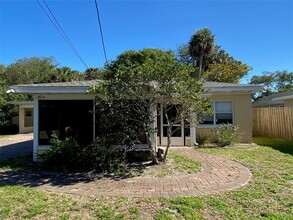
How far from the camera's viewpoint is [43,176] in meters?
7.14

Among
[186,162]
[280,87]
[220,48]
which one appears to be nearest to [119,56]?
[220,48]

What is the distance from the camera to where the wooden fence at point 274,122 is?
14.7 meters

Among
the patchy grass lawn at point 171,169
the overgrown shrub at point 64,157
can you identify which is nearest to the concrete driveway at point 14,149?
the overgrown shrub at point 64,157

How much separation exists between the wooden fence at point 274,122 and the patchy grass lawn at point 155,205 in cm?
992

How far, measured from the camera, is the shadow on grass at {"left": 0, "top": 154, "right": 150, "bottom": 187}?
21.4 ft

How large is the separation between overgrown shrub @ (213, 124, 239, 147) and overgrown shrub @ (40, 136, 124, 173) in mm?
6629

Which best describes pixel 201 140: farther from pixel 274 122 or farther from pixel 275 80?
pixel 275 80

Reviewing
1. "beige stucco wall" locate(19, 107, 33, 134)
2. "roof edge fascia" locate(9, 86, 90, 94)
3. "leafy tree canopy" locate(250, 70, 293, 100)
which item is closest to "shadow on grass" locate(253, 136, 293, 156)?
"roof edge fascia" locate(9, 86, 90, 94)

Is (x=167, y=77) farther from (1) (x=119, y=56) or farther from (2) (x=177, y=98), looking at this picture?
(1) (x=119, y=56)

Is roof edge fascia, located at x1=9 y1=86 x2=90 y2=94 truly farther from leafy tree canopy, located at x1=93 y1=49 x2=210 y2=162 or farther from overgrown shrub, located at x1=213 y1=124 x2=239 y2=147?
overgrown shrub, located at x1=213 y1=124 x2=239 y2=147

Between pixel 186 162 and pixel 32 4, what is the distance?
27.3 ft

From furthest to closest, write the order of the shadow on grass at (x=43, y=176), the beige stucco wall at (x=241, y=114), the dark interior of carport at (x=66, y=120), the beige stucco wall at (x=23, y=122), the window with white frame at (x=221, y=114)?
the beige stucco wall at (x=23, y=122) < the window with white frame at (x=221, y=114) < the beige stucco wall at (x=241, y=114) < the dark interior of carport at (x=66, y=120) < the shadow on grass at (x=43, y=176)

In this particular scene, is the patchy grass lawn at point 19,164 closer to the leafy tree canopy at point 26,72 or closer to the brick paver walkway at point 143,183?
the brick paver walkway at point 143,183

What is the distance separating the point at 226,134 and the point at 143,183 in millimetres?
7742
